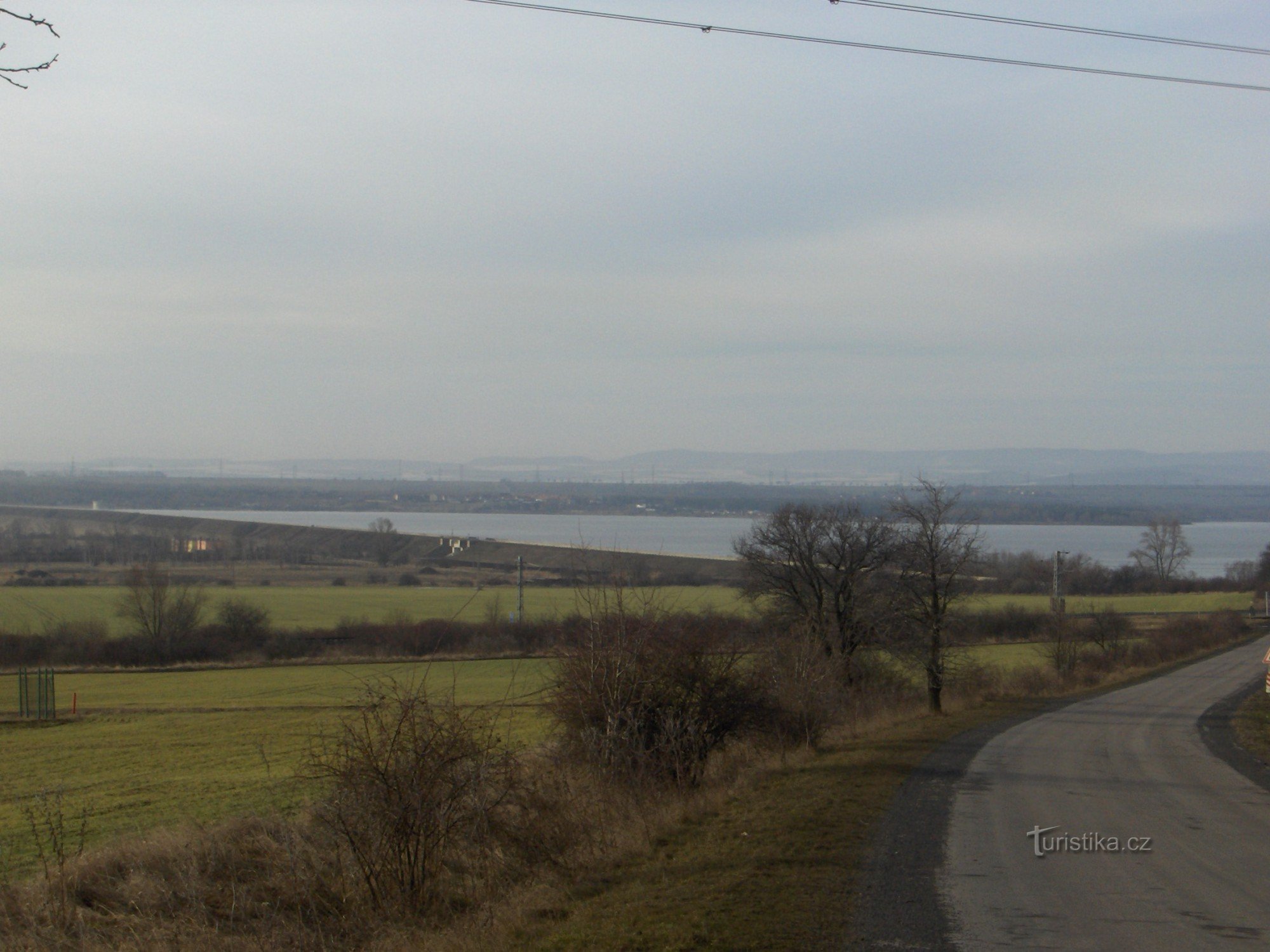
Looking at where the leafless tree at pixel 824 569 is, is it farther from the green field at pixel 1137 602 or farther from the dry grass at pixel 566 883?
the green field at pixel 1137 602

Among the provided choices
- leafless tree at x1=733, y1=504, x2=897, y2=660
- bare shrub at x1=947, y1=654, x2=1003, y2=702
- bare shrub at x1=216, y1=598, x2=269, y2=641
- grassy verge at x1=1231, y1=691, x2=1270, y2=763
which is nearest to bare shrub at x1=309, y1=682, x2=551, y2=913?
grassy verge at x1=1231, y1=691, x2=1270, y2=763

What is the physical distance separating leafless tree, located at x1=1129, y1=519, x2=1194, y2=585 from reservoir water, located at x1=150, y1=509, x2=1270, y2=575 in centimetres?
331

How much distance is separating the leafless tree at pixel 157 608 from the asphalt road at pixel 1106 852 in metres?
51.8

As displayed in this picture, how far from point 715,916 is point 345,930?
3.52 m

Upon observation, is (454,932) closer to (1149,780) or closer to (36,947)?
(36,947)

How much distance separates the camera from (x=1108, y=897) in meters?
7.75

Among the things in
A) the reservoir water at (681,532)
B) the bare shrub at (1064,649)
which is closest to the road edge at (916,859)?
the bare shrub at (1064,649)

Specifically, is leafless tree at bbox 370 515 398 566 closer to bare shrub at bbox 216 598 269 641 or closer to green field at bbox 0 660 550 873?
bare shrub at bbox 216 598 269 641

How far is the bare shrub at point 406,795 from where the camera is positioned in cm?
856

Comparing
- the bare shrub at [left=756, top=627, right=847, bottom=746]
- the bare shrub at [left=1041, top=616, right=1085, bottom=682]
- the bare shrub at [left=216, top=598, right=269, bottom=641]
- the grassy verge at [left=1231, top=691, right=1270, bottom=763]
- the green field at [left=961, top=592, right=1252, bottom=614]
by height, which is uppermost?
the bare shrub at [left=756, top=627, right=847, bottom=746]

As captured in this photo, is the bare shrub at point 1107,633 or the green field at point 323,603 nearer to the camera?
the bare shrub at point 1107,633

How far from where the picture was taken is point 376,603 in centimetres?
7369

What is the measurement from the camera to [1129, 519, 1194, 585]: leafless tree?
106m

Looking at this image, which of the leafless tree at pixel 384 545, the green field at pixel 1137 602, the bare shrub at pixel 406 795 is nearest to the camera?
the bare shrub at pixel 406 795
